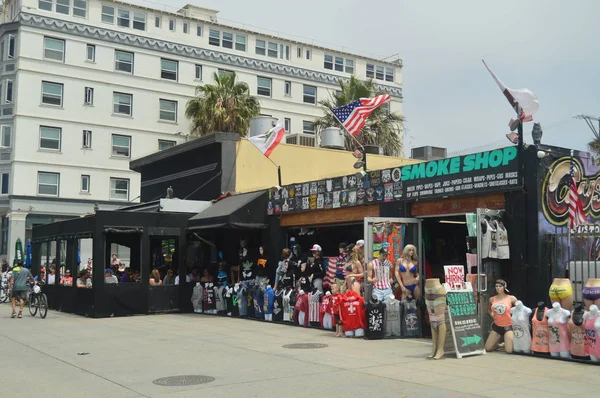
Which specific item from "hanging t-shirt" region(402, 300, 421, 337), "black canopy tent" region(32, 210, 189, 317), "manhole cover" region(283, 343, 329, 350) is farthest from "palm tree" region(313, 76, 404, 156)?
"manhole cover" region(283, 343, 329, 350)

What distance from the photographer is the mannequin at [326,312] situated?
15.2 m

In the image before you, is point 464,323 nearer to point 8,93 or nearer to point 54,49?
point 8,93

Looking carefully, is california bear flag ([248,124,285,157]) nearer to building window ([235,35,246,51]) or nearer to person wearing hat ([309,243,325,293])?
person wearing hat ([309,243,325,293])

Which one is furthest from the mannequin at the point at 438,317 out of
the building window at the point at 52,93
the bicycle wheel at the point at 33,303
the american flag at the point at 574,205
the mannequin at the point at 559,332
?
the building window at the point at 52,93

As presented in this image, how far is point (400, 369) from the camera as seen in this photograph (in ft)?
32.6

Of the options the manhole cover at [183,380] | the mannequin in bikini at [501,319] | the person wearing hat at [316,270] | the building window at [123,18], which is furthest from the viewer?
the building window at [123,18]

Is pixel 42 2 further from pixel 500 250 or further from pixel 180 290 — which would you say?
pixel 500 250

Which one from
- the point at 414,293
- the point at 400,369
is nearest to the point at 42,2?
the point at 414,293

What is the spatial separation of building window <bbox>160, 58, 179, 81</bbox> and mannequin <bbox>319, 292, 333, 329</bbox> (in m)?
33.6

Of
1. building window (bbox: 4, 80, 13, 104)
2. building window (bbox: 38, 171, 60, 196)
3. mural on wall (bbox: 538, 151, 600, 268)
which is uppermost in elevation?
building window (bbox: 4, 80, 13, 104)

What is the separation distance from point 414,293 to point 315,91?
1575 inches

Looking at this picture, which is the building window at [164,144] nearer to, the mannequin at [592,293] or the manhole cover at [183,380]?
the manhole cover at [183,380]

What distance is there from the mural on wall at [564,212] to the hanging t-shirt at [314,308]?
552 cm

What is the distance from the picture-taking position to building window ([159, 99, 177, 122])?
150 feet
